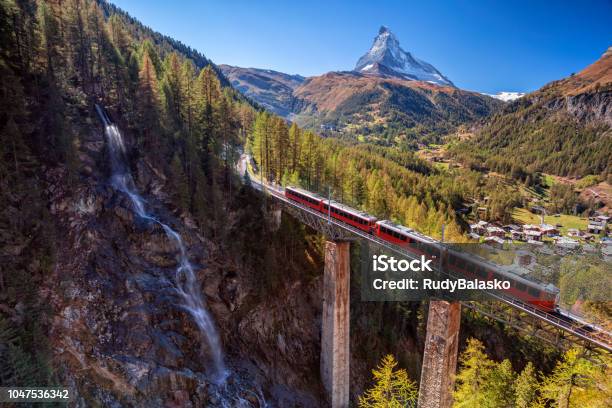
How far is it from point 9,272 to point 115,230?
25.7ft

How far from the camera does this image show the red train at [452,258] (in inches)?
808

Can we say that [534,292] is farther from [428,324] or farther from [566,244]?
[566,244]

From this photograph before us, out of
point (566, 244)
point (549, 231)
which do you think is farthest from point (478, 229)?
point (549, 231)

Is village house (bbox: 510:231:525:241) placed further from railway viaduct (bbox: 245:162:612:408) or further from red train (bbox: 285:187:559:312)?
red train (bbox: 285:187:559:312)

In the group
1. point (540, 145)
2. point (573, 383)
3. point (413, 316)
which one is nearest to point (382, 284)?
point (413, 316)

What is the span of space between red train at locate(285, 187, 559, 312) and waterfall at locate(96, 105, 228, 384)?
15132 millimetres

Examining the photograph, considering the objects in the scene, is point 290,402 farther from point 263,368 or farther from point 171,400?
point 171,400

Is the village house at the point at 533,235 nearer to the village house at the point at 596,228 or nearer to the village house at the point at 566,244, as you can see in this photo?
the village house at the point at 566,244

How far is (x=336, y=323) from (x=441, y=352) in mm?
10077

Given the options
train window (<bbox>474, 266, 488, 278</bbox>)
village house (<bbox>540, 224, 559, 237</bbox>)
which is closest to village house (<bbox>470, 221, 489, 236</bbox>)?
village house (<bbox>540, 224, 559, 237</bbox>)

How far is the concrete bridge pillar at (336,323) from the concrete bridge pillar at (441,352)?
8487 millimetres

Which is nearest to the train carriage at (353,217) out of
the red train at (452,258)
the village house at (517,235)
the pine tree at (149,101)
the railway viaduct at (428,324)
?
the red train at (452,258)

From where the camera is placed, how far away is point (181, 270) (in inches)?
1147

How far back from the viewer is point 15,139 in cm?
2295
